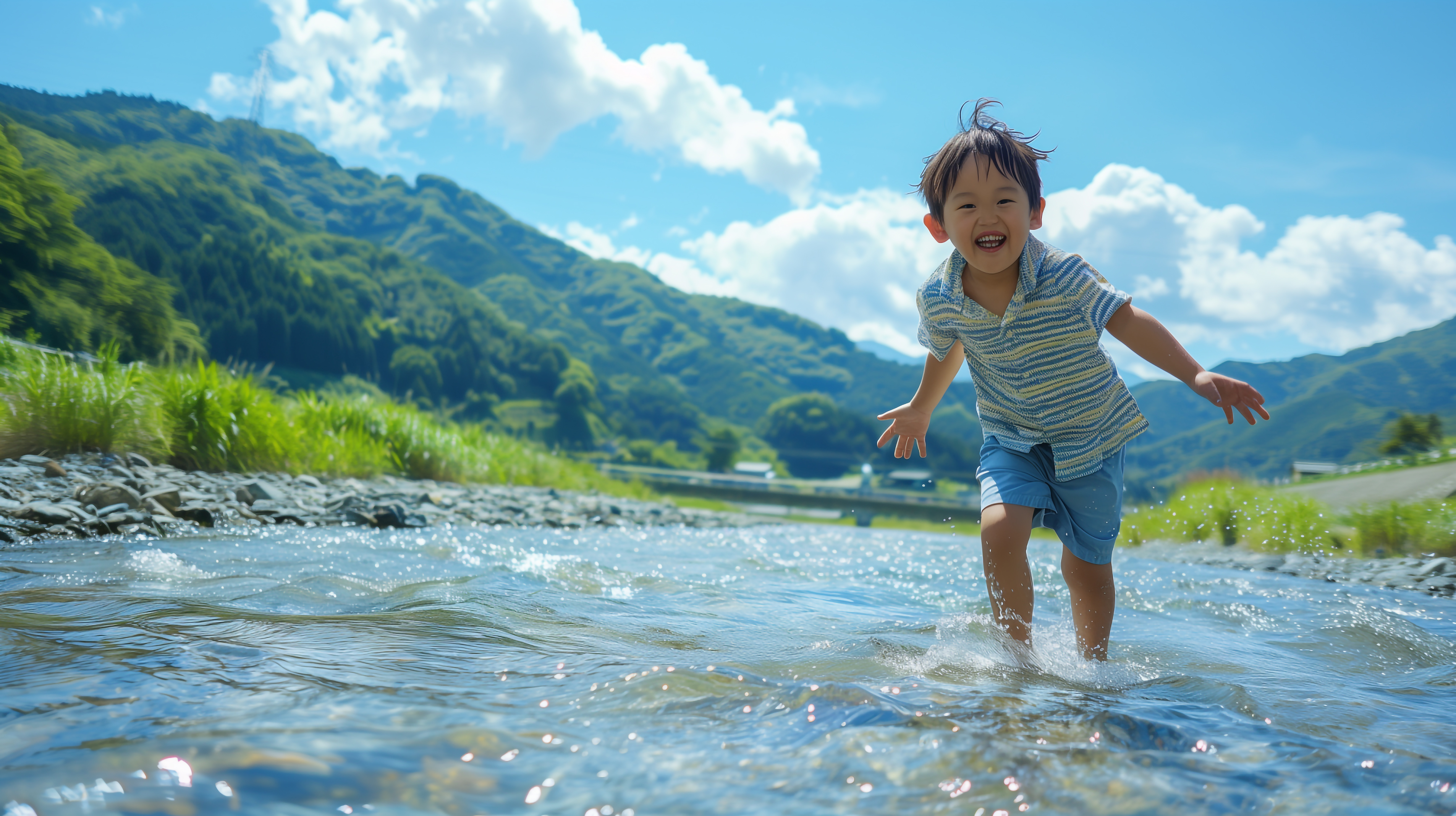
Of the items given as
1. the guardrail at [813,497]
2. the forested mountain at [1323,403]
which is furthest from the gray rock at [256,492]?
the forested mountain at [1323,403]

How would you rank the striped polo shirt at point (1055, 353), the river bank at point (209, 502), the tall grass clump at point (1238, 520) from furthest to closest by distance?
the tall grass clump at point (1238, 520), the river bank at point (209, 502), the striped polo shirt at point (1055, 353)

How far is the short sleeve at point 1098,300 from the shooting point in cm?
259

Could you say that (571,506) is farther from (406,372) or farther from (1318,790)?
(406,372)

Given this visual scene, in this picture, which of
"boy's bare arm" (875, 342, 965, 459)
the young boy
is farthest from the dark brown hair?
"boy's bare arm" (875, 342, 965, 459)

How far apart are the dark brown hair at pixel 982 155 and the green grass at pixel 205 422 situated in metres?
6.89

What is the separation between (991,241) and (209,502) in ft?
19.1

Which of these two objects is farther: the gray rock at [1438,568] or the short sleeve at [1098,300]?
the gray rock at [1438,568]

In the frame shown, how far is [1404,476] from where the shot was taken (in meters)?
13.4

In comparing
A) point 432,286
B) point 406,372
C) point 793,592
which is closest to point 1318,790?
point 793,592

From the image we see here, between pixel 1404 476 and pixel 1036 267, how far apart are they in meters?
15.5

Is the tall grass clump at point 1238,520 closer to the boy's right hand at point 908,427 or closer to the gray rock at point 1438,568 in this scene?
the gray rock at point 1438,568

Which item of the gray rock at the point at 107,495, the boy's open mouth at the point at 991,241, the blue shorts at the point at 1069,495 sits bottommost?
the gray rock at the point at 107,495

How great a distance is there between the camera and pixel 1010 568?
8.13ft

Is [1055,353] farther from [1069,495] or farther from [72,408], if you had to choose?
[72,408]
